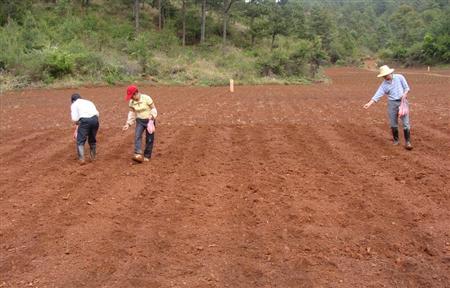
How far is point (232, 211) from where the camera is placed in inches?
242

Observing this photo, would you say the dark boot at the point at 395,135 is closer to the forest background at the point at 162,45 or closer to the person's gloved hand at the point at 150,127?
the person's gloved hand at the point at 150,127

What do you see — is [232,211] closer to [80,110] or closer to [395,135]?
[80,110]

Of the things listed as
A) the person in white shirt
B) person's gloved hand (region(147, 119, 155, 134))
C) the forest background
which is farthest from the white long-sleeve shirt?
the forest background

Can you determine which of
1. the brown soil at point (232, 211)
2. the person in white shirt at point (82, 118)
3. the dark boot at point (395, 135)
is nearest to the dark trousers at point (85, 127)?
the person in white shirt at point (82, 118)

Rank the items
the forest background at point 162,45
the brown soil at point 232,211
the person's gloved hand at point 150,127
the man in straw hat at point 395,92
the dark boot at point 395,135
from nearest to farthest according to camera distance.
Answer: the brown soil at point 232,211, the person's gloved hand at point 150,127, the man in straw hat at point 395,92, the dark boot at point 395,135, the forest background at point 162,45

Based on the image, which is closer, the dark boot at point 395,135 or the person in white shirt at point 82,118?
the person in white shirt at point 82,118

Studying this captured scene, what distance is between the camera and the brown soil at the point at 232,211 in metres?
4.57

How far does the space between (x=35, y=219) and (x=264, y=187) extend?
315 cm

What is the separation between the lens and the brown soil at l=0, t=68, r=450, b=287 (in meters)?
4.57

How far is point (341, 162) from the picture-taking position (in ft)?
27.6

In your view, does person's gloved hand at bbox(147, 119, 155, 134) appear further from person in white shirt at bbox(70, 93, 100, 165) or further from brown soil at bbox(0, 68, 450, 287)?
person in white shirt at bbox(70, 93, 100, 165)

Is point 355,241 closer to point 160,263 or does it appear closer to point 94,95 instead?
point 160,263

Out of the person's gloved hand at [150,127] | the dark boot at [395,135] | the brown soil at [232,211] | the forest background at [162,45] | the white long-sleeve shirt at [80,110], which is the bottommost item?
the brown soil at [232,211]

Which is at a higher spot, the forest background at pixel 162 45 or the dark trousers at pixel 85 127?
the forest background at pixel 162 45
